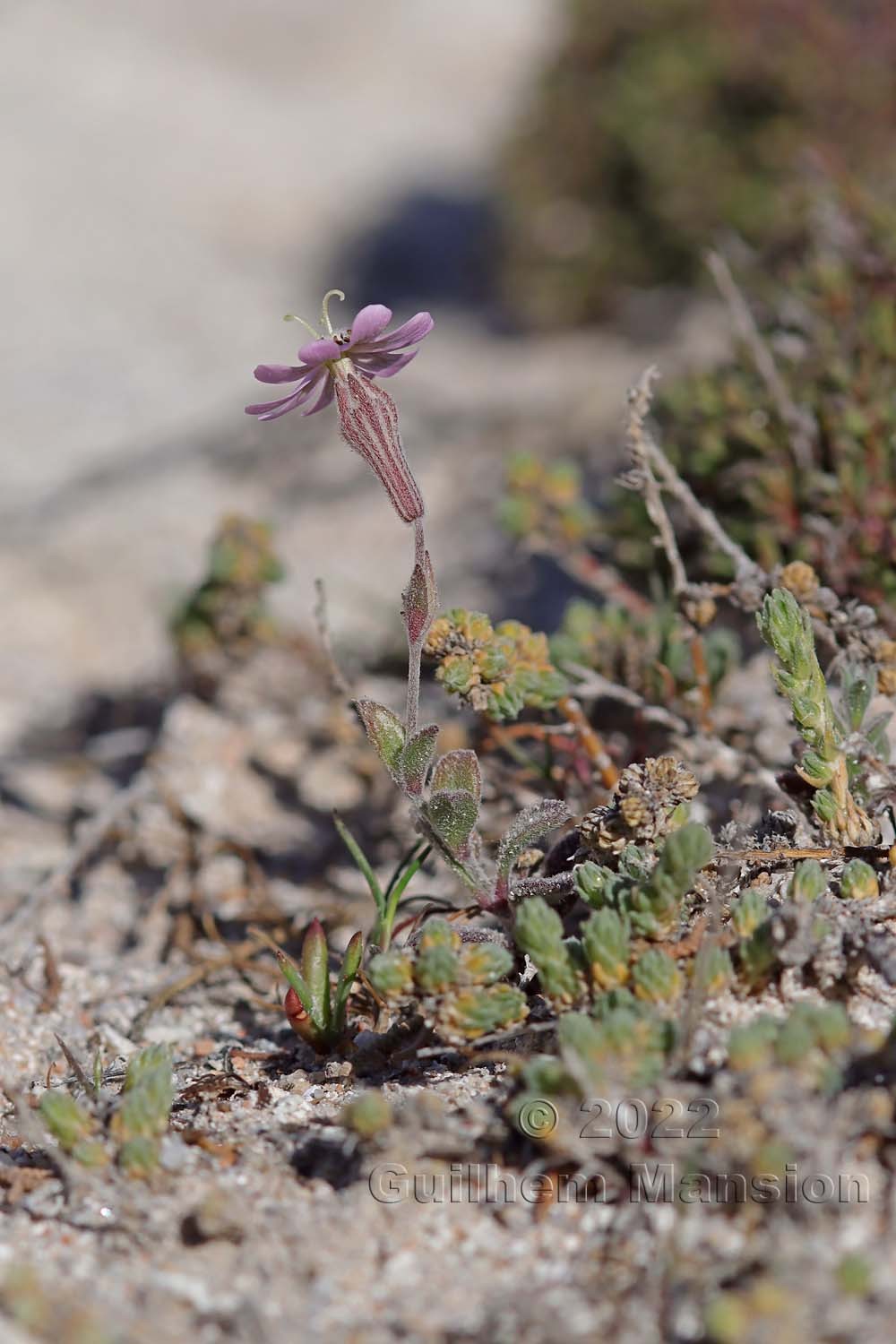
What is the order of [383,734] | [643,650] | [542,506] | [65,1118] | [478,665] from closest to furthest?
[65,1118]
[383,734]
[478,665]
[643,650]
[542,506]

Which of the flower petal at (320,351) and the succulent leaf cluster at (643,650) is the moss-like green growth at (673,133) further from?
the flower petal at (320,351)

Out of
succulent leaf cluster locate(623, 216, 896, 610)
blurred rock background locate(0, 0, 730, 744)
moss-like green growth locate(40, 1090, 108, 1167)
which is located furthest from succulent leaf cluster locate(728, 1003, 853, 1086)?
blurred rock background locate(0, 0, 730, 744)

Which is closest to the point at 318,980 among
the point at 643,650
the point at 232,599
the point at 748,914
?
the point at 748,914

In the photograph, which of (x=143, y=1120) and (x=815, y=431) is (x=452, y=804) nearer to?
(x=143, y=1120)

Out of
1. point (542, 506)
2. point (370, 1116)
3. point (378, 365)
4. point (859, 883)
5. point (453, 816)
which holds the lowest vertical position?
point (370, 1116)

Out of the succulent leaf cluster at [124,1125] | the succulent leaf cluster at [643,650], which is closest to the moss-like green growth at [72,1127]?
the succulent leaf cluster at [124,1125]

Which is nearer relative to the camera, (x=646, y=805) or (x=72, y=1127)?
(x=72, y=1127)

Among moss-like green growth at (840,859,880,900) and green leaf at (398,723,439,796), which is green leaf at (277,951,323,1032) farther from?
moss-like green growth at (840,859,880,900)

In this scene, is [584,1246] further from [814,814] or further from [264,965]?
[264,965]
